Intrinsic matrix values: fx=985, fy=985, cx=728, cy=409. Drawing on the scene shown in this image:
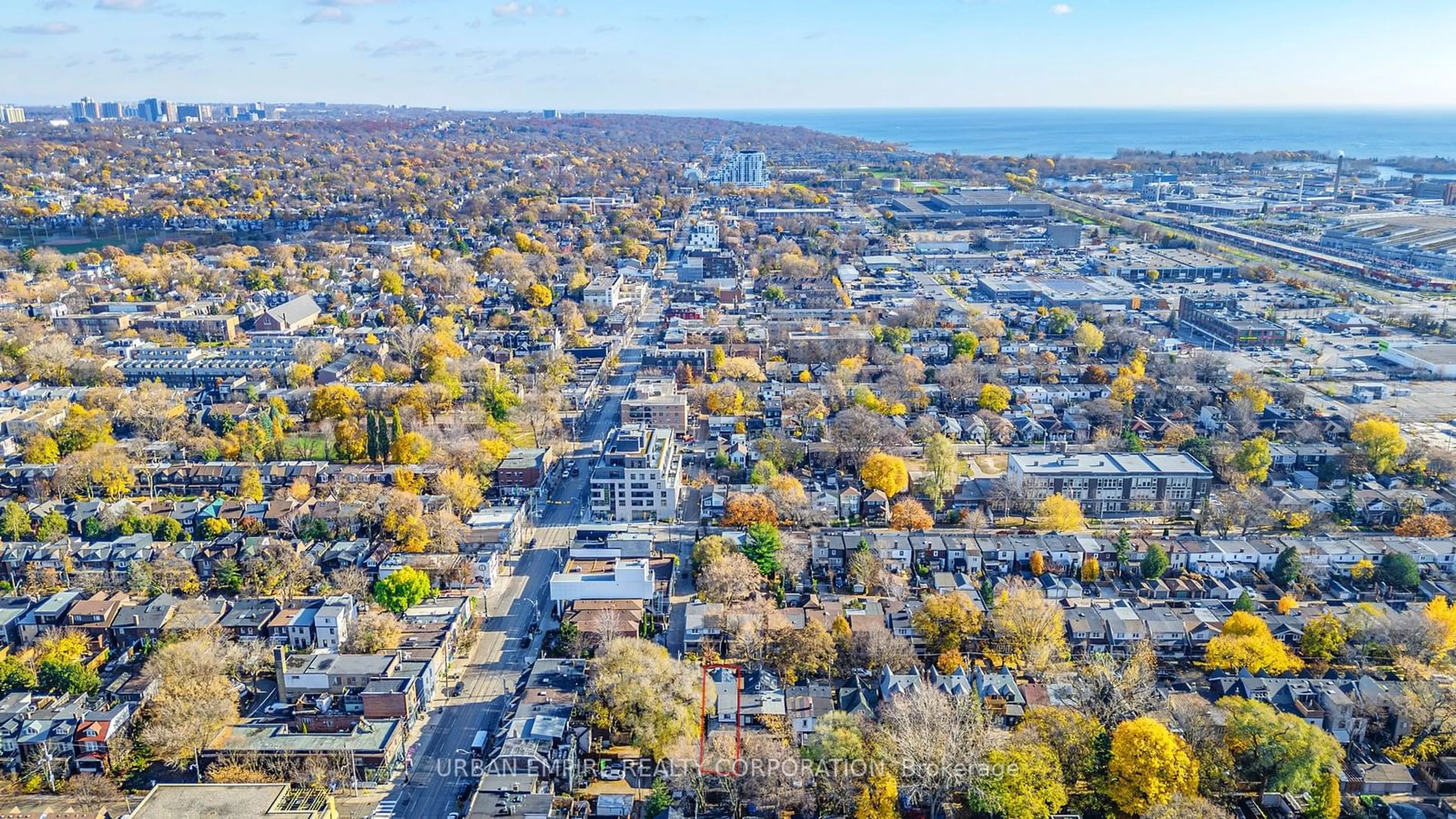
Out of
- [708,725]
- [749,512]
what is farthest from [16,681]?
[749,512]

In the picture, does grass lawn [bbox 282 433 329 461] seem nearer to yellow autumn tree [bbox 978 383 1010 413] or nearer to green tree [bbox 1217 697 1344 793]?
yellow autumn tree [bbox 978 383 1010 413]

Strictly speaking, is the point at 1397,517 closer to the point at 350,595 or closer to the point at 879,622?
the point at 879,622

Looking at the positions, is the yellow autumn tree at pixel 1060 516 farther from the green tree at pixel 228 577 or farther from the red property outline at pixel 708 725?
the green tree at pixel 228 577

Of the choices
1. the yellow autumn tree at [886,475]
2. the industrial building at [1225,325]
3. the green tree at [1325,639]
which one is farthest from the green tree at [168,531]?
the industrial building at [1225,325]

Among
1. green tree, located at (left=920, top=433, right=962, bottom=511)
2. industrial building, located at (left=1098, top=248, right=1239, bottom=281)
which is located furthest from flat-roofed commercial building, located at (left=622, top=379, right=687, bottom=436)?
A: industrial building, located at (left=1098, top=248, right=1239, bottom=281)

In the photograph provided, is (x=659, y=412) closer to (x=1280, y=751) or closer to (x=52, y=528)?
(x=52, y=528)

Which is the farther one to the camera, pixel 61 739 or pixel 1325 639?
pixel 1325 639
